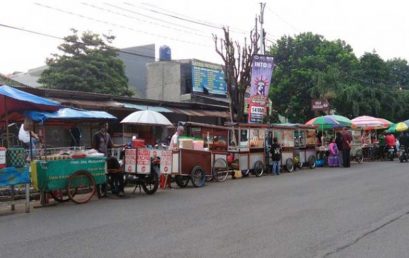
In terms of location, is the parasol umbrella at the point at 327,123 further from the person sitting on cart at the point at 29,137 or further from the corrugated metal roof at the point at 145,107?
the person sitting on cart at the point at 29,137

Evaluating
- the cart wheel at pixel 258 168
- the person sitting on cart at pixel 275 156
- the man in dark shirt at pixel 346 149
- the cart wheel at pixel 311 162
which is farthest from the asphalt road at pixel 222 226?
the man in dark shirt at pixel 346 149

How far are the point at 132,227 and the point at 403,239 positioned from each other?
450 cm

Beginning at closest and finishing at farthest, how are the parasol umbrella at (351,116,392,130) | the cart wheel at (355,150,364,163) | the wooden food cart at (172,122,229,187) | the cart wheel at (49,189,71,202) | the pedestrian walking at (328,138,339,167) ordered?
the cart wheel at (49,189,71,202) < the wooden food cart at (172,122,229,187) < the pedestrian walking at (328,138,339,167) < the cart wheel at (355,150,364,163) < the parasol umbrella at (351,116,392,130)

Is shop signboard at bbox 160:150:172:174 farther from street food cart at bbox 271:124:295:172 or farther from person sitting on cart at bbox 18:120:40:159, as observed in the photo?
street food cart at bbox 271:124:295:172

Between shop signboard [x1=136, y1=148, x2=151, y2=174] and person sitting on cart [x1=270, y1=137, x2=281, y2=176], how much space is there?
841cm

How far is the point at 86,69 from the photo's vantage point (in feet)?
108

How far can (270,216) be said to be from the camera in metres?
9.62

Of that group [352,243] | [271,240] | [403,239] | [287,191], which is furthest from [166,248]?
[287,191]

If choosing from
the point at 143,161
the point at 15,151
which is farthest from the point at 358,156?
the point at 15,151

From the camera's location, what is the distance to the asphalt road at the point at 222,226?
22.7ft

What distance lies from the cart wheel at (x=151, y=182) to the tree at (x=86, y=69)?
20.2 meters

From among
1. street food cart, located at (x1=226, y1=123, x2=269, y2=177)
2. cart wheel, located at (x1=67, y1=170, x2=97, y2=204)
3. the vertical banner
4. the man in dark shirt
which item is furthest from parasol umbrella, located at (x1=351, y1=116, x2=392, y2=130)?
cart wheel, located at (x1=67, y1=170, x2=97, y2=204)

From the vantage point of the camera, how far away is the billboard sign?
3344 cm

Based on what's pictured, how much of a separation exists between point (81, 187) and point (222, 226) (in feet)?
→ 16.3
